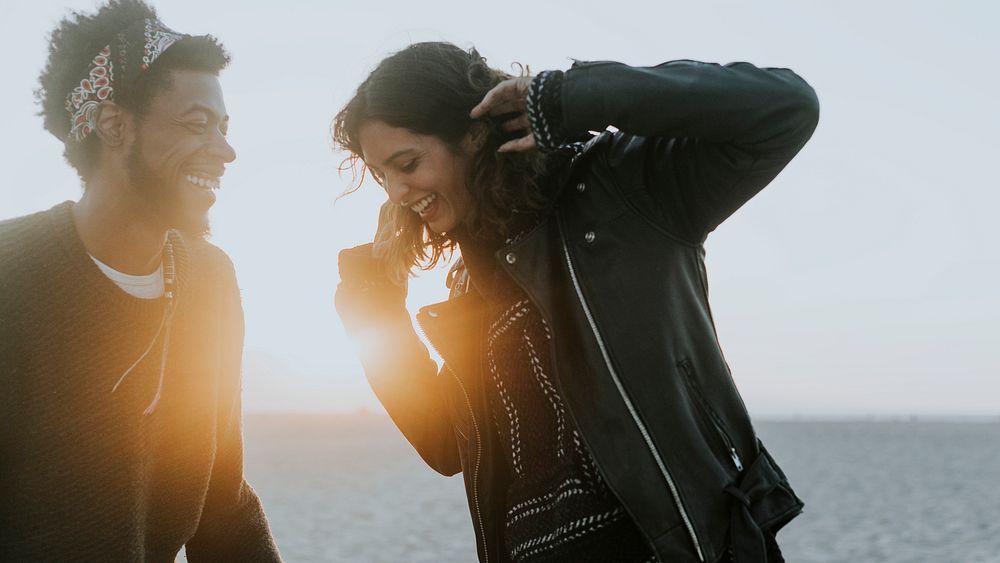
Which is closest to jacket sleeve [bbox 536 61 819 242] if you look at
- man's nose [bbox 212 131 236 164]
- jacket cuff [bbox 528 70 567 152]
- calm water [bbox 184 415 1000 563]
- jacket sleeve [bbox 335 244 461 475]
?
jacket cuff [bbox 528 70 567 152]

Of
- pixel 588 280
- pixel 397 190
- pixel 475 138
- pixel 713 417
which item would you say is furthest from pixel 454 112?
pixel 713 417

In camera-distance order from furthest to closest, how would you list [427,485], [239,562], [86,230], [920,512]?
[427,485] → [920,512] → [239,562] → [86,230]

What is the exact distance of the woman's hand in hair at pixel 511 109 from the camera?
2582 millimetres

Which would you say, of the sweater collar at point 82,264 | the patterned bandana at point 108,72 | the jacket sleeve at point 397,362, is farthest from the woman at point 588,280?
the sweater collar at point 82,264

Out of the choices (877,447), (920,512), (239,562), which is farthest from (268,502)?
(877,447)

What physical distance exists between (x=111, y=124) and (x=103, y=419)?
1.05 meters

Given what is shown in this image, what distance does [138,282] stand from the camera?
11.0 ft

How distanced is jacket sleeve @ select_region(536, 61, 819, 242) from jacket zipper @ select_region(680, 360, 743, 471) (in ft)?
1.25

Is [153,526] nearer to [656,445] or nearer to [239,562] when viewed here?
[239,562]

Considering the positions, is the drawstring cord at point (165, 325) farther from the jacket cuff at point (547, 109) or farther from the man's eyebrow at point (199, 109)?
the jacket cuff at point (547, 109)

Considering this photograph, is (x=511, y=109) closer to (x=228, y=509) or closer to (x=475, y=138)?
(x=475, y=138)

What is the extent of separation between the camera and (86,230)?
10.7 ft

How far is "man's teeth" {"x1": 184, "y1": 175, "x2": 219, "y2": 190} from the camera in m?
3.34

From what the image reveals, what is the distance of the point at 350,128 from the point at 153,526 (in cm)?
162
